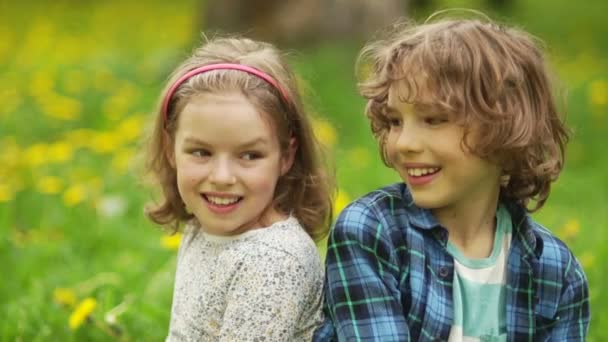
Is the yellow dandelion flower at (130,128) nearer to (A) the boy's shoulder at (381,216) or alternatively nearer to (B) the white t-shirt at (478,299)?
(A) the boy's shoulder at (381,216)

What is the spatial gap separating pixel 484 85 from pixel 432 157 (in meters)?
0.20

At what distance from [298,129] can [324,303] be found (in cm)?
46

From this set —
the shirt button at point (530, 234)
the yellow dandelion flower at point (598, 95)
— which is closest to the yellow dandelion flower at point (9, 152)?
the shirt button at point (530, 234)

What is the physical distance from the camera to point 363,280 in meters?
2.40

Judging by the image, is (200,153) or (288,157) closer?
(200,153)

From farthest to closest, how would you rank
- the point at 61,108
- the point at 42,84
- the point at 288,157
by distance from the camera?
the point at 42,84 < the point at 61,108 < the point at 288,157

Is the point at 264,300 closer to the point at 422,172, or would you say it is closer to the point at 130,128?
the point at 422,172

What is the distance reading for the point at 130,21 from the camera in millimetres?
14070

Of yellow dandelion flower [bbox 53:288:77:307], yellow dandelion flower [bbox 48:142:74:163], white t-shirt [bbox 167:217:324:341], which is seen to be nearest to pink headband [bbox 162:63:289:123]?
white t-shirt [bbox 167:217:324:341]

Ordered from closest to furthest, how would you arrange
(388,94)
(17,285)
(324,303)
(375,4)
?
1. (388,94)
2. (324,303)
3. (17,285)
4. (375,4)

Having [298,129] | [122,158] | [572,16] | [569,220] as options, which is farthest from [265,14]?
[572,16]

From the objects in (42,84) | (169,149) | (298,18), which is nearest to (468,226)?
(169,149)

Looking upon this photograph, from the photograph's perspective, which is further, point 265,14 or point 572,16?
point 572,16

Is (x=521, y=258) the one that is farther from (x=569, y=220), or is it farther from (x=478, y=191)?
(x=569, y=220)
